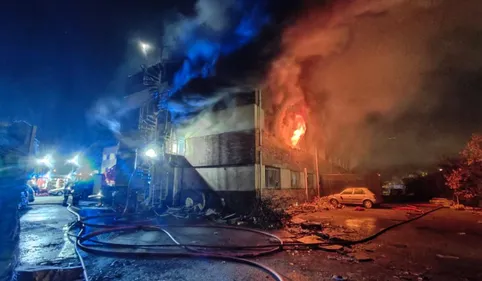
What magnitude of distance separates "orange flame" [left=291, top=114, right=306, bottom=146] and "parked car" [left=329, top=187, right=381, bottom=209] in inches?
239

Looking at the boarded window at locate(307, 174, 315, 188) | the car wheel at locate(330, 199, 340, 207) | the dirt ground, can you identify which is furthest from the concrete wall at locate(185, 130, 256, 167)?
the car wheel at locate(330, 199, 340, 207)

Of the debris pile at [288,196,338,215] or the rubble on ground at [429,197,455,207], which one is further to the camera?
the rubble on ground at [429,197,455,207]

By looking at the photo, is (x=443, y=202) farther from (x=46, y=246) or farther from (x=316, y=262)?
(x=46, y=246)

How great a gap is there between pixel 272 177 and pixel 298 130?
6.80 meters

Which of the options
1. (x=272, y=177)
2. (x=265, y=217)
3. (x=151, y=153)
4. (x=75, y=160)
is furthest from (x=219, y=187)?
(x=75, y=160)

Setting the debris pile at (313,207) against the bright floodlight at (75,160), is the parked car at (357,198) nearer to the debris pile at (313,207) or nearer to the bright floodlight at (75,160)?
the debris pile at (313,207)

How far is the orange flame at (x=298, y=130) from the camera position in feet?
63.7

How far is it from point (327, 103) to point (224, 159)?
13.5 metres

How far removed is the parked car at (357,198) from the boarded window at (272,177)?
24.8 ft

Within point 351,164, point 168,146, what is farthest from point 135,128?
point 351,164

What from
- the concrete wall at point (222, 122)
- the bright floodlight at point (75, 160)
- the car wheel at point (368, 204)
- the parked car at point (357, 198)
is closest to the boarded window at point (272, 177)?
the concrete wall at point (222, 122)

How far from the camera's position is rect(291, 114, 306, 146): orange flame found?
764 inches

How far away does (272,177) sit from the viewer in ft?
48.6

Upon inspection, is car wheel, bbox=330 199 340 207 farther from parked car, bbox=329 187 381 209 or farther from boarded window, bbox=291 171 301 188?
boarded window, bbox=291 171 301 188
